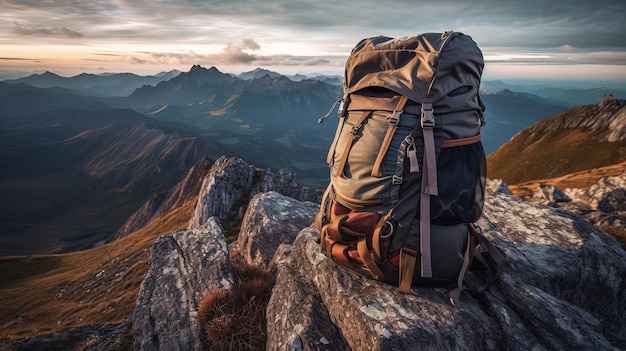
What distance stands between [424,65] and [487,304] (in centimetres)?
535

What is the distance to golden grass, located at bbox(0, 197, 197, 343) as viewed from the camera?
1623 inches

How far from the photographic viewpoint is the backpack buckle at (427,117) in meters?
5.86

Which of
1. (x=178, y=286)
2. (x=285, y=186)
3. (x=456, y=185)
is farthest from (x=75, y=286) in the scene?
(x=456, y=185)

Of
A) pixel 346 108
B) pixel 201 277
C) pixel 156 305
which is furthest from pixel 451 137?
pixel 156 305

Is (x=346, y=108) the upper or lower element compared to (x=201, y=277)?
upper

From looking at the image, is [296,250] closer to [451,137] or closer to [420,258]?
[420,258]

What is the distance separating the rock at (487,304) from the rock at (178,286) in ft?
6.97

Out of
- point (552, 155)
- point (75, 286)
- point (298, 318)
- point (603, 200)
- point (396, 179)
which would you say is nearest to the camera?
point (396, 179)

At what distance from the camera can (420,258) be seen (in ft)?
20.7

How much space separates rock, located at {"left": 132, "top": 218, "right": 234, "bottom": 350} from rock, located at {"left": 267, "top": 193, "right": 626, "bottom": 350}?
213cm

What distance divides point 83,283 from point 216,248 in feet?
250

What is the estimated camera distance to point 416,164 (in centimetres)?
595

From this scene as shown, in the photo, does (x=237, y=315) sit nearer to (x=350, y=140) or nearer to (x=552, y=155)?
(x=350, y=140)

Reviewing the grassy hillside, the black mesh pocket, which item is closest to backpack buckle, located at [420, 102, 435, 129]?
the black mesh pocket
